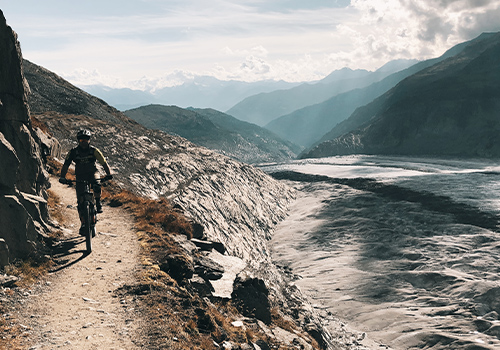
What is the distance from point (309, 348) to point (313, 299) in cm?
2655

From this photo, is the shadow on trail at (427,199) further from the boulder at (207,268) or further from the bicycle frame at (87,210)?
the bicycle frame at (87,210)

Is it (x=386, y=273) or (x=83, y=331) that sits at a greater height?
(x=83, y=331)

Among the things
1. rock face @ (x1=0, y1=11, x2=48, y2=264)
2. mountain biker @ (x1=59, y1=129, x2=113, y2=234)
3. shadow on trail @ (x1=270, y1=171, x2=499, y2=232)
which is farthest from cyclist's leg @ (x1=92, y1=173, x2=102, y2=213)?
shadow on trail @ (x1=270, y1=171, x2=499, y2=232)

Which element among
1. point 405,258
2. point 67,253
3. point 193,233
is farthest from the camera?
point 405,258

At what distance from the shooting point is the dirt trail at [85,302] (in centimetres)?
802

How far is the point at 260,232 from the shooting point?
6281 cm

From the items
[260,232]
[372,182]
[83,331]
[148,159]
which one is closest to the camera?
[83,331]

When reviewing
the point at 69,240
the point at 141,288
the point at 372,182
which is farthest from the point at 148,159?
the point at 372,182

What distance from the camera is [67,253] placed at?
12.5 meters

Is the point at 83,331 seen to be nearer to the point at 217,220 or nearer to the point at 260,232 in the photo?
the point at 217,220

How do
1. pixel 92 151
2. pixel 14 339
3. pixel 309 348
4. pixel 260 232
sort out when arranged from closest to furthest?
pixel 14 339 → pixel 92 151 → pixel 309 348 → pixel 260 232

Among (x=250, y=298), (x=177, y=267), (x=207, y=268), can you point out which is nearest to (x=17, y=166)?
(x=177, y=267)

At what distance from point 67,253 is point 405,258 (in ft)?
163

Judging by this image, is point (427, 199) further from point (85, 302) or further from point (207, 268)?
point (85, 302)
